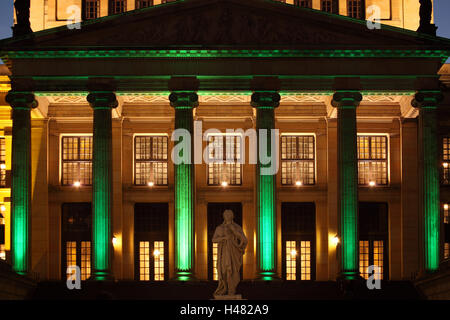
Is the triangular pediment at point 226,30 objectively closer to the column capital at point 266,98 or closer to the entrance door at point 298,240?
the column capital at point 266,98

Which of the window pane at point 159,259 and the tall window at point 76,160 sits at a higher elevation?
the tall window at point 76,160

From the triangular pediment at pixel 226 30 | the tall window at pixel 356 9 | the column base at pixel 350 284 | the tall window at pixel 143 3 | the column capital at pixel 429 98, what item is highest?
the tall window at pixel 143 3

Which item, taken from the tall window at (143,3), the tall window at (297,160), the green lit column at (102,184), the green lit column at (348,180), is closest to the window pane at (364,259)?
the tall window at (297,160)

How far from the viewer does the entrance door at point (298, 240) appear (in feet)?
179

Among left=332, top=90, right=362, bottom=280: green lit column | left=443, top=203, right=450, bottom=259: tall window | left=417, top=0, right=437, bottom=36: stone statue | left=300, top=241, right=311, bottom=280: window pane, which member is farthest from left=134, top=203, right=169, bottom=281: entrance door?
left=417, top=0, right=437, bottom=36: stone statue

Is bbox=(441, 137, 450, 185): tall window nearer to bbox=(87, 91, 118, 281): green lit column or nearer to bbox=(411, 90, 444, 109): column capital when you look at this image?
bbox=(411, 90, 444, 109): column capital

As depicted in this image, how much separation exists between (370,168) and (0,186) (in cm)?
2237

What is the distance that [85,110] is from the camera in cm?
5516

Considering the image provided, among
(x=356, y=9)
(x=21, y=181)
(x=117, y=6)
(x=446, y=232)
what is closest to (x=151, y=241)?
Result: (x=21, y=181)

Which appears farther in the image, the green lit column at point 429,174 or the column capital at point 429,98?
the column capital at point 429,98

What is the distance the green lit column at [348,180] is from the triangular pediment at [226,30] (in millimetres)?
3088

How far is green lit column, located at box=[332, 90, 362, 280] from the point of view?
47.4 meters
